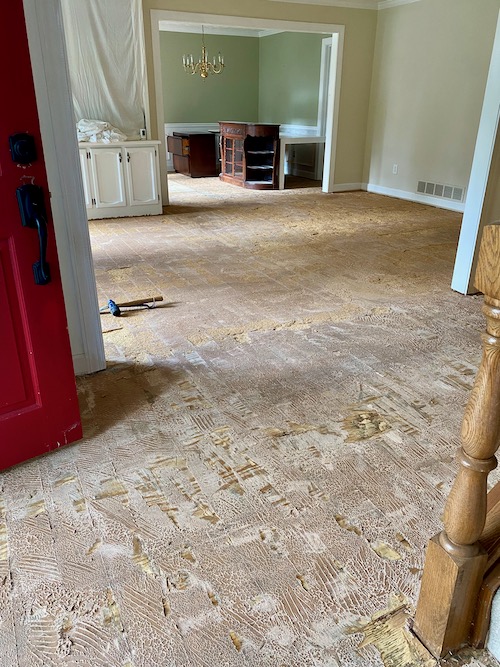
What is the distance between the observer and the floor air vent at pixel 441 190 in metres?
7.03

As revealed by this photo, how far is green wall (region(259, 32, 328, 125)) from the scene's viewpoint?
32.1ft

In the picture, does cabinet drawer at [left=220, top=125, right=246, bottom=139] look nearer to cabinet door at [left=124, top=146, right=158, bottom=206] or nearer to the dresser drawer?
the dresser drawer

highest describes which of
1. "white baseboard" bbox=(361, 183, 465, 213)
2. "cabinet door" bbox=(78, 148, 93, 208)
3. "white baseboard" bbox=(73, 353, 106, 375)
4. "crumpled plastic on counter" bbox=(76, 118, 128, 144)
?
"crumpled plastic on counter" bbox=(76, 118, 128, 144)

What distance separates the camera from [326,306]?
3652 millimetres

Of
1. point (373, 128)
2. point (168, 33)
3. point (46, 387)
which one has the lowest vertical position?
point (46, 387)

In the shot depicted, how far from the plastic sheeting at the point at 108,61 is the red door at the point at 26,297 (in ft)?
16.2

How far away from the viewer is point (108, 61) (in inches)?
Result: 242

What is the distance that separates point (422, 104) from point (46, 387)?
726 cm

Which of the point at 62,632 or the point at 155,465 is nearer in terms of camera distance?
the point at 62,632

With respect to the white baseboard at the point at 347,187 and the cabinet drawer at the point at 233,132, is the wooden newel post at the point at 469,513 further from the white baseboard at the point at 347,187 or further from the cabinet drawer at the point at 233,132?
the cabinet drawer at the point at 233,132

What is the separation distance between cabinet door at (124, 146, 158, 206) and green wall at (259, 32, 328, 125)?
4.91 m

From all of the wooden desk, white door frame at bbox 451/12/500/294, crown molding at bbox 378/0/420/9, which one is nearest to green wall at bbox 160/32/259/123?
the wooden desk

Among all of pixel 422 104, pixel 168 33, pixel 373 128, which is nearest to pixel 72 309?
pixel 422 104

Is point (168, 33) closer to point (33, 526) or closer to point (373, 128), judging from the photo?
point (373, 128)
